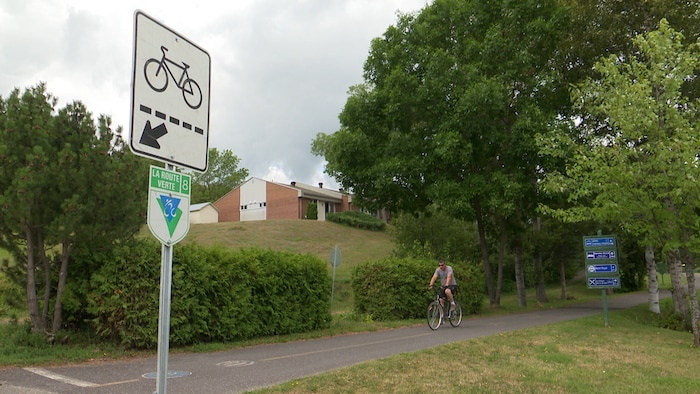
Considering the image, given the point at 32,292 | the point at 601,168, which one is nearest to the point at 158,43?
the point at 32,292

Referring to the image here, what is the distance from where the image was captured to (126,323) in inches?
378

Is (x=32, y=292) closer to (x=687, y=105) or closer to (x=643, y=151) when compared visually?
(x=643, y=151)

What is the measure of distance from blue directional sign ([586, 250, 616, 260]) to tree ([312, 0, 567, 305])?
153 inches

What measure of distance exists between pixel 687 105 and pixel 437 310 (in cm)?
950

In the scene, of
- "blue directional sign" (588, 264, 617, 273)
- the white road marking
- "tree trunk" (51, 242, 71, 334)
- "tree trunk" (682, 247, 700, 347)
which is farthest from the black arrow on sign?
"blue directional sign" (588, 264, 617, 273)

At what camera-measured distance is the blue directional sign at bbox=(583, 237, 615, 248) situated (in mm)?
14742

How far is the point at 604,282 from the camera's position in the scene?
14.6 m

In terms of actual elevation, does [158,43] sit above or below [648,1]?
below

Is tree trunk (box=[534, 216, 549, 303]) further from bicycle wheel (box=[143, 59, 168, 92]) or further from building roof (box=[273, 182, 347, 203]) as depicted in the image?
building roof (box=[273, 182, 347, 203])

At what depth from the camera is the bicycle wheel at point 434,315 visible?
1380 cm

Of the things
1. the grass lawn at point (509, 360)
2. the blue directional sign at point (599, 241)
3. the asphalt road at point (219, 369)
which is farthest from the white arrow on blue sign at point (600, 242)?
the asphalt road at point (219, 369)

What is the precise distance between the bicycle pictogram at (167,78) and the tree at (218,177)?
2948 inches

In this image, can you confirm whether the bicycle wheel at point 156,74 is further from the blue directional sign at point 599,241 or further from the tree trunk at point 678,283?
the tree trunk at point 678,283

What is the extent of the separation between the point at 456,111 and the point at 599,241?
6.92 meters
